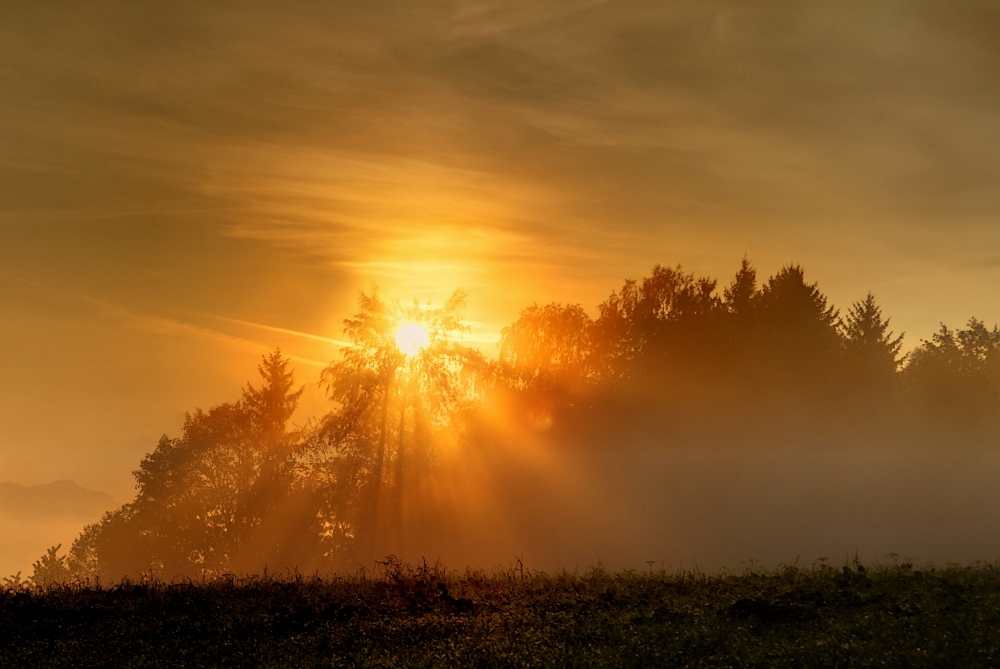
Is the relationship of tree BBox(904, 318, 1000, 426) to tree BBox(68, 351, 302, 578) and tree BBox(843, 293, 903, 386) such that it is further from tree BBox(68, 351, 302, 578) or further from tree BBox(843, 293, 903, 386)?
tree BBox(68, 351, 302, 578)

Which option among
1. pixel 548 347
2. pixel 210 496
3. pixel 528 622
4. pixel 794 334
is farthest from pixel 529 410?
pixel 528 622

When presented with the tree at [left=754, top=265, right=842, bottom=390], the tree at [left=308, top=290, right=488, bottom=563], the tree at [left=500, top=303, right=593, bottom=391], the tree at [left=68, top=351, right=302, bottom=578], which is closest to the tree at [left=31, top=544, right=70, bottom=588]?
the tree at [left=68, top=351, right=302, bottom=578]

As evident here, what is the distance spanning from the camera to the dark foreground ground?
38.0 feet

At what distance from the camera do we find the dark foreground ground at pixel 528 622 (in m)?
11.6

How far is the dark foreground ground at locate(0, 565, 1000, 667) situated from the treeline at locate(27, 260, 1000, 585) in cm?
3461

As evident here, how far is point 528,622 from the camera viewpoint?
1360cm

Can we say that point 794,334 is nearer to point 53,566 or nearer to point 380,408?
point 380,408

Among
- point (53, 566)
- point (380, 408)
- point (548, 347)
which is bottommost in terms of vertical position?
point (53, 566)

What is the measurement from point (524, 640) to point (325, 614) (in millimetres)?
3783

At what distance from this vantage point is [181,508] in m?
58.3

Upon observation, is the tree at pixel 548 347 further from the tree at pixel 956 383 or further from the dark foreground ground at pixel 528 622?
the dark foreground ground at pixel 528 622

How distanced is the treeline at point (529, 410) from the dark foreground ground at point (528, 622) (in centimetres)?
3461

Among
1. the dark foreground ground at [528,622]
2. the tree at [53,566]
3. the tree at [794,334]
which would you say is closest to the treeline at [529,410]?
the tree at [794,334]

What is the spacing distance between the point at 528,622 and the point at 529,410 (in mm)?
40078
